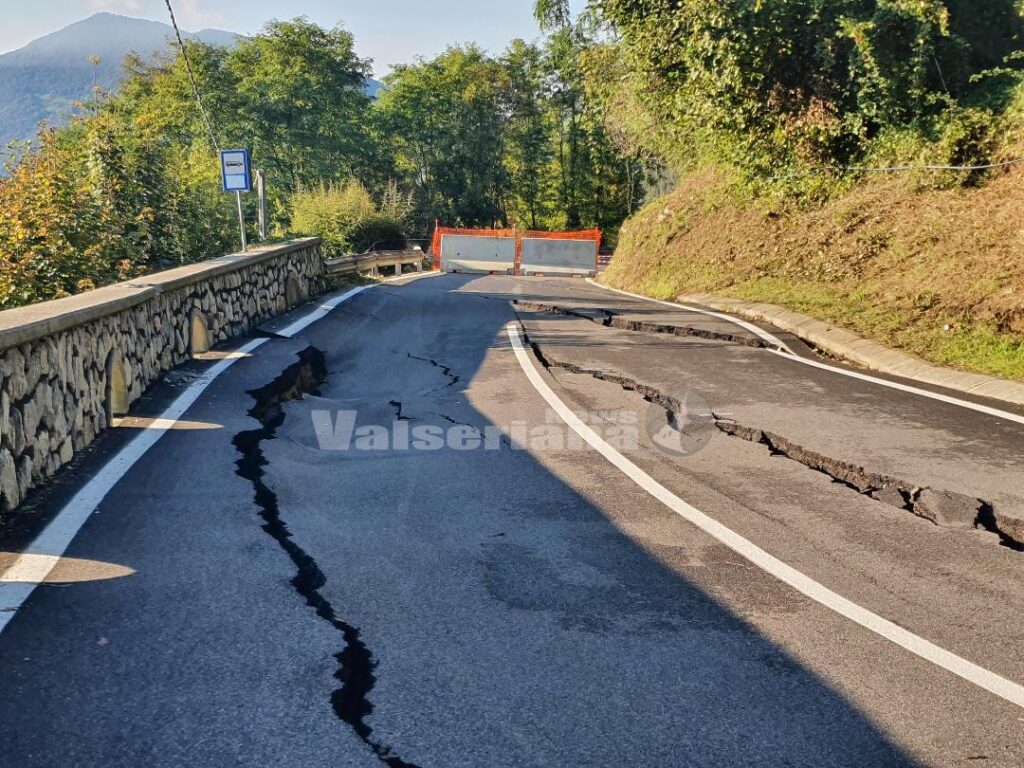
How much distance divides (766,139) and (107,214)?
13.3 m

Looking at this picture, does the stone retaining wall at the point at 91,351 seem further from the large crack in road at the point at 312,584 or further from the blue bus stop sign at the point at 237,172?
the blue bus stop sign at the point at 237,172

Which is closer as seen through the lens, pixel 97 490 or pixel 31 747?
pixel 31 747

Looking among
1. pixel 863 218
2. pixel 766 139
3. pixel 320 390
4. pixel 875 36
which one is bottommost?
pixel 320 390

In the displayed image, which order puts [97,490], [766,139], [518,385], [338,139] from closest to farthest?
[97,490]
[518,385]
[766,139]
[338,139]

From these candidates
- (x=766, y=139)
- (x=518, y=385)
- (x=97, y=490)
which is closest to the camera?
(x=97, y=490)

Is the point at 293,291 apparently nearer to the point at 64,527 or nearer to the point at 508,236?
the point at 64,527

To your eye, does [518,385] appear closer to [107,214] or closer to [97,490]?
[97,490]

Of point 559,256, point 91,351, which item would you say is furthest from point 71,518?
point 559,256

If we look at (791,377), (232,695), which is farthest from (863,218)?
(232,695)

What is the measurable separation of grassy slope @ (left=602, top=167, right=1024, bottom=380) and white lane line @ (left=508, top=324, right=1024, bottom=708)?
5.23m

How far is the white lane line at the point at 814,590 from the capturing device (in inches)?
127

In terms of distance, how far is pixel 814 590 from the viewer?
3.99 m

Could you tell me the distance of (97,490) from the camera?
5426 mm

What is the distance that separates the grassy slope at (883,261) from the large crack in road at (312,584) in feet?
23.8
